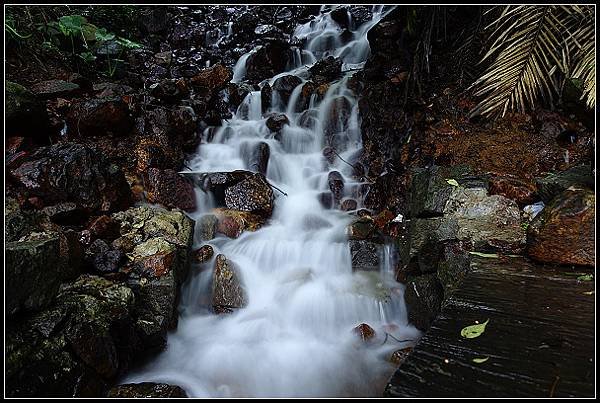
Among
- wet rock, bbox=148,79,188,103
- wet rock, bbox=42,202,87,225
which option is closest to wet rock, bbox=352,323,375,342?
wet rock, bbox=42,202,87,225

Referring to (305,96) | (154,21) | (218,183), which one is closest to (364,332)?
(218,183)

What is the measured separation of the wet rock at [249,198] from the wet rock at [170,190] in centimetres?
53

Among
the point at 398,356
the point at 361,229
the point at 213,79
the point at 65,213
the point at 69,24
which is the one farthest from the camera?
the point at 213,79

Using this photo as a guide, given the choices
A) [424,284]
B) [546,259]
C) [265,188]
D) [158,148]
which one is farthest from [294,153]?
[546,259]

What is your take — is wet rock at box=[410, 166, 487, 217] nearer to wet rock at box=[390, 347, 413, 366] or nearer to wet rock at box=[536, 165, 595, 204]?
wet rock at box=[536, 165, 595, 204]

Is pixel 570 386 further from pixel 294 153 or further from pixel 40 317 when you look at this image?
pixel 294 153

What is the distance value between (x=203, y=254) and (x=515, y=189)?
3430 millimetres

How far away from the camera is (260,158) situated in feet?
22.5

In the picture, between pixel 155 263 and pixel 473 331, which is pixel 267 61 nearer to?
pixel 155 263

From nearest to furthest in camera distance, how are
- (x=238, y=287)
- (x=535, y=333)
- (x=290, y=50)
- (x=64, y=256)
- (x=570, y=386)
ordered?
(x=570, y=386) < (x=535, y=333) < (x=64, y=256) < (x=238, y=287) < (x=290, y=50)

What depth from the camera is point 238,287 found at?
4.49 m

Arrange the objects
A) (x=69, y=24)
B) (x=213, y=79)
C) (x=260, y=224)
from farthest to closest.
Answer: (x=213, y=79) < (x=69, y=24) < (x=260, y=224)

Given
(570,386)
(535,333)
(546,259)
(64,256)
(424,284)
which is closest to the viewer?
(570,386)

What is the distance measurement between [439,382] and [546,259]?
1.77 m
